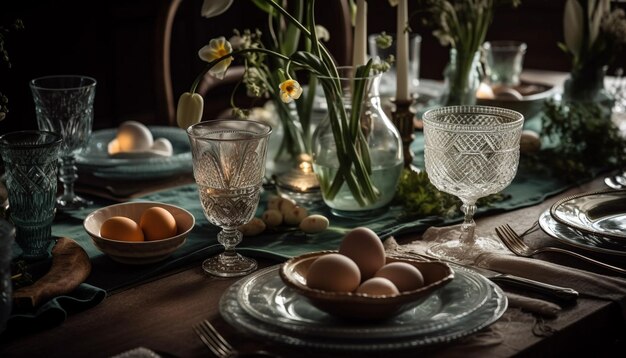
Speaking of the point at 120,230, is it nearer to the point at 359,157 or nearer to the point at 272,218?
the point at 272,218

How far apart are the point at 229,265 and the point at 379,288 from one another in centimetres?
34

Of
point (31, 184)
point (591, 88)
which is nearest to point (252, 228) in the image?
point (31, 184)

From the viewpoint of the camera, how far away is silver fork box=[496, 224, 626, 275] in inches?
49.1

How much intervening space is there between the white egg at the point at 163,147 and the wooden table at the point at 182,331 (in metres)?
0.59

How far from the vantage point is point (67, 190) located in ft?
5.26

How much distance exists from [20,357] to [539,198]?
0.94 metres

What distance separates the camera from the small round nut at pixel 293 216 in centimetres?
146

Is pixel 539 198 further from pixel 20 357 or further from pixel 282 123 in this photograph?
pixel 20 357

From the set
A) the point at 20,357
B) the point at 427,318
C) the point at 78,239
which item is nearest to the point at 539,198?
the point at 427,318

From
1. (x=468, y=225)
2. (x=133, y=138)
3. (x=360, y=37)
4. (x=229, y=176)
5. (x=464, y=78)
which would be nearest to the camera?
(x=229, y=176)

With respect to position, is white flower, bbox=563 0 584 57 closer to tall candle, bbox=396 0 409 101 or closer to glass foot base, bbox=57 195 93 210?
tall candle, bbox=396 0 409 101

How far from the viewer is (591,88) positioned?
2027 mm

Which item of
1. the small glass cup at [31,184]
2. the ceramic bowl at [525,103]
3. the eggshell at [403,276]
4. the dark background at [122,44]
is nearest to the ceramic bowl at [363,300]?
the eggshell at [403,276]

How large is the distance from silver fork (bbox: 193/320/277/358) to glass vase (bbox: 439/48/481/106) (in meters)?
1.07
